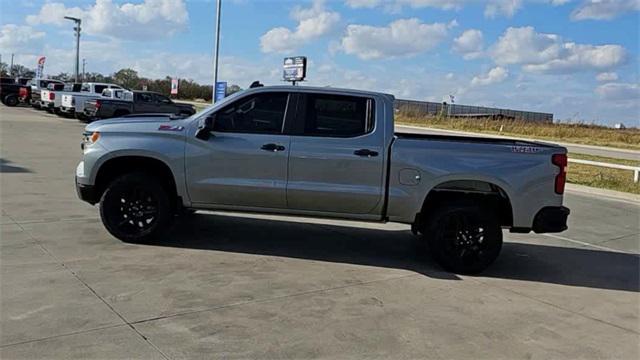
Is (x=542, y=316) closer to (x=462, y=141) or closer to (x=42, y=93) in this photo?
(x=462, y=141)

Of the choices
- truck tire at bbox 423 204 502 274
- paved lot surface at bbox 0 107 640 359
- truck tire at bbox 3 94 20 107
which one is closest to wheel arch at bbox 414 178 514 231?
truck tire at bbox 423 204 502 274

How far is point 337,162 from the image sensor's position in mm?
6547

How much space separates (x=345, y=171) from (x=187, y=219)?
2.89 m

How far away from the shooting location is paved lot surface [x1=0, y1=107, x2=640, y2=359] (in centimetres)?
435

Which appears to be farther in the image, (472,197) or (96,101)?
(96,101)

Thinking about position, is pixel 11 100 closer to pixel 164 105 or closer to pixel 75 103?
pixel 75 103

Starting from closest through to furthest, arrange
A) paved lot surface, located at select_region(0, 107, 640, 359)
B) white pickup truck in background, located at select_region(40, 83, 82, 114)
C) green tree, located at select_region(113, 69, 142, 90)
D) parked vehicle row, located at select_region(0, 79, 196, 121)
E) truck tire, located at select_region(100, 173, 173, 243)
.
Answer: paved lot surface, located at select_region(0, 107, 640, 359) < truck tire, located at select_region(100, 173, 173, 243) < parked vehicle row, located at select_region(0, 79, 196, 121) < white pickup truck in background, located at select_region(40, 83, 82, 114) < green tree, located at select_region(113, 69, 142, 90)

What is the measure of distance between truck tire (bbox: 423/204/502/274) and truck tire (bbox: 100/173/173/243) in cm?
308

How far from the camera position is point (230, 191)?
672 centimetres

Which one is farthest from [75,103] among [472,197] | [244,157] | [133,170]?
[472,197]

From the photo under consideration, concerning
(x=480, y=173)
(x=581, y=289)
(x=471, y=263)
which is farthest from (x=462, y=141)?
(x=581, y=289)

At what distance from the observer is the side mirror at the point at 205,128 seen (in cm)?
666

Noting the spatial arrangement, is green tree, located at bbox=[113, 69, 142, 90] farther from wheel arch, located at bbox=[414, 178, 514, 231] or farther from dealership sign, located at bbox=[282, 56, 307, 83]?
wheel arch, located at bbox=[414, 178, 514, 231]

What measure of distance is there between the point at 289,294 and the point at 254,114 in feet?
7.57
